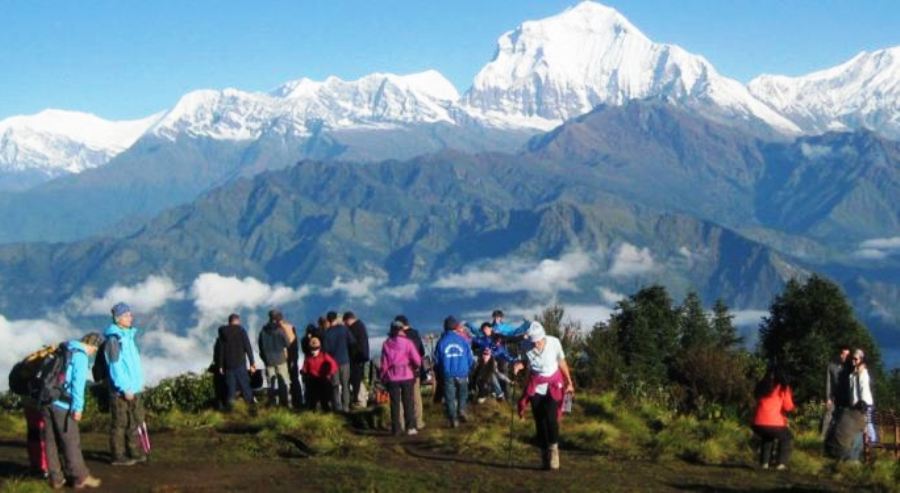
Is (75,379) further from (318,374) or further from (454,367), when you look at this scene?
(318,374)

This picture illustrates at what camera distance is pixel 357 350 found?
2234 centimetres

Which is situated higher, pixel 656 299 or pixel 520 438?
pixel 656 299

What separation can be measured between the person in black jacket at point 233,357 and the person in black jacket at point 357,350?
6.31ft

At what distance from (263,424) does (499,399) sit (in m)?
5.37

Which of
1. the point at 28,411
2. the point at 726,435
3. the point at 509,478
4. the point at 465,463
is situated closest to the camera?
the point at 28,411

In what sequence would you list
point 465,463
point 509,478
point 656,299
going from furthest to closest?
point 656,299 → point 465,463 → point 509,478

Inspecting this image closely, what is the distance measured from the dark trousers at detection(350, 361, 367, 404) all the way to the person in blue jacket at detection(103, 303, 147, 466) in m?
7.43

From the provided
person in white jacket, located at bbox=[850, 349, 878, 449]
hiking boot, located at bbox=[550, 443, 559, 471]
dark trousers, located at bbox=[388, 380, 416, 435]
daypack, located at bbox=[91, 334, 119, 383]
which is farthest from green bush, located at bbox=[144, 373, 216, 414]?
person in white jacket, located at bbox=[850, 349, 878, 449]

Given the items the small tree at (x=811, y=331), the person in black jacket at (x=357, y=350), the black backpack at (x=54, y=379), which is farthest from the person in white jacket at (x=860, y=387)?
the small tree at (x=811, y=331)

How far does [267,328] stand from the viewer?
22906 mm

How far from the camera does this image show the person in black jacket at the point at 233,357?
21578mm

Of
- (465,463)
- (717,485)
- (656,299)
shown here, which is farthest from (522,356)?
(656,299)

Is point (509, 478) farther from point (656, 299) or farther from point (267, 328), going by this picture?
point (656, 299)

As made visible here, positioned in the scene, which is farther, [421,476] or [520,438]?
[520,438]
